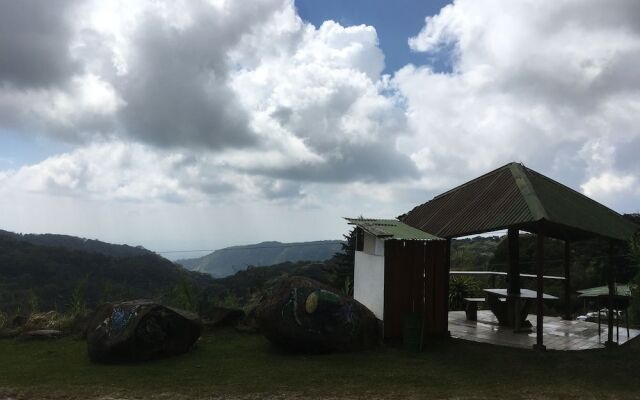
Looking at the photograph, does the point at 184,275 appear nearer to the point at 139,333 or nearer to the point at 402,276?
the point at 139,333

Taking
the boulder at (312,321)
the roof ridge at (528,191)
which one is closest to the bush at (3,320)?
the boulder at (312,321)

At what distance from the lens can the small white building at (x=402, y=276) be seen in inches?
364

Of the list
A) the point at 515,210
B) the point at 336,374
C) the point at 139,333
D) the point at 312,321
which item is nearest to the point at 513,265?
the point at 515,210

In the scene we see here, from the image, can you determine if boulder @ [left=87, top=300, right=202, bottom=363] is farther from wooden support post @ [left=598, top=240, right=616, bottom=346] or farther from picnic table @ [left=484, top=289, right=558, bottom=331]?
wooden support post @ [left=598, top=240, right=616, bottom=346]

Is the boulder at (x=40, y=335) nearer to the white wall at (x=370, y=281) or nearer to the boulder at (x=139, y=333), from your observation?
the boulder at (x=139, y=333)

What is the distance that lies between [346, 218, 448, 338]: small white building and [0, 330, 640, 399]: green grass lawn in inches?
26.7

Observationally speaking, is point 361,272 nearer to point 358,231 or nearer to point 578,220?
point 358,231

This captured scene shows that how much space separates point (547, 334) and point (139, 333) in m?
8.09

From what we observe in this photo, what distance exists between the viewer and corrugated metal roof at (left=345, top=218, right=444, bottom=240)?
30.3ft

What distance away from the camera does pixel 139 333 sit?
26.5 feet

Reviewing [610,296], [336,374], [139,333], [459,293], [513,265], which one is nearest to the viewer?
[336,374]

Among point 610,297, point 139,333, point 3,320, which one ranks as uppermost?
point 610,297

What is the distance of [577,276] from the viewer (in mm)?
22703

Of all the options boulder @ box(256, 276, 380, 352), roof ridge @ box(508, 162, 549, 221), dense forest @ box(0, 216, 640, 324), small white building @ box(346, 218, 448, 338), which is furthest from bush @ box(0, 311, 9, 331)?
roof ridge @ box(508, 162, 549, 221)
